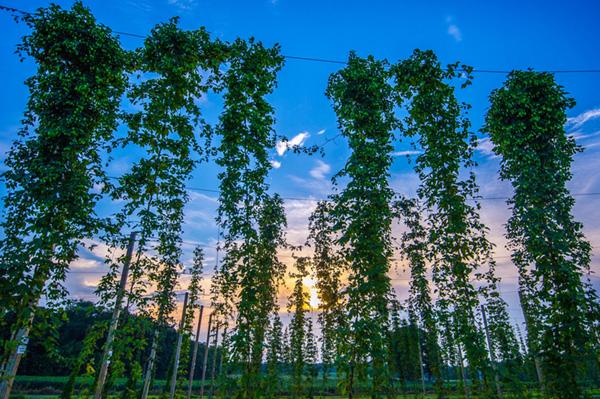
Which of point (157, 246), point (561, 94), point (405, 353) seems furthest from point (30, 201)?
point (405, 353)

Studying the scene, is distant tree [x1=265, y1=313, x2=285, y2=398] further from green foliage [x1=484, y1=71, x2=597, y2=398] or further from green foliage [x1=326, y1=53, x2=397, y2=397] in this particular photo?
green foliage [x1=484, y1=71, x2=597, y2=398]

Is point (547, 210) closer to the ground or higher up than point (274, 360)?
higher up

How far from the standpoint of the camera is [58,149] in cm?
945

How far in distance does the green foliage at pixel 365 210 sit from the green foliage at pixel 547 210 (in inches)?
200

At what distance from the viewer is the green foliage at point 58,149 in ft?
25.6

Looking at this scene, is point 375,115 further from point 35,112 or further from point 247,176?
point 35,112

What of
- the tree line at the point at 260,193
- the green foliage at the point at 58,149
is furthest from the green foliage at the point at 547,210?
the green foliage at the point at 58,149

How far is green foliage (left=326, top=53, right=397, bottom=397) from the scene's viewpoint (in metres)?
8.48

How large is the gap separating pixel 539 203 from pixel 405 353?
53.0 meters

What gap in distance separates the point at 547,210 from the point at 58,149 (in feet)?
54.4

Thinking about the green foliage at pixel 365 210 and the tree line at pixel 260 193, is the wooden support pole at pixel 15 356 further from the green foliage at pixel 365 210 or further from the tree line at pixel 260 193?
the green foliage at pixel 365 210

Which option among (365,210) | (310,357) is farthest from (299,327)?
(365,210)

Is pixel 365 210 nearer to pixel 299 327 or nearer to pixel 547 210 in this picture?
pixel 547 210

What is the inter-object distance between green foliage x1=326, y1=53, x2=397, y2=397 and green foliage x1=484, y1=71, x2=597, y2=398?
5092mm
